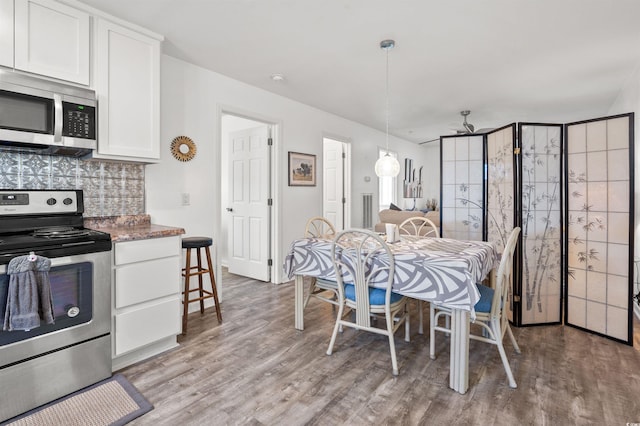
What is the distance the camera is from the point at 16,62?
1915 mm

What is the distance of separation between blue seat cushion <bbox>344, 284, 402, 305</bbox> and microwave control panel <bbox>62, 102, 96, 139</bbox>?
2.00 m

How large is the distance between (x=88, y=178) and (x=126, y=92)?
0.72 m

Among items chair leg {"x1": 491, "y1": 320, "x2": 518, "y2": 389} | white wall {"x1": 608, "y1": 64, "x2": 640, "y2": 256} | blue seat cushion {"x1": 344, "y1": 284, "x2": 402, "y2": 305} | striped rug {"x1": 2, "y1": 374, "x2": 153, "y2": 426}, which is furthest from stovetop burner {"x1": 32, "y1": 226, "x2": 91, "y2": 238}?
white wall {"x1": 608, "y1": 64, "x2": 640, "y2": 256}

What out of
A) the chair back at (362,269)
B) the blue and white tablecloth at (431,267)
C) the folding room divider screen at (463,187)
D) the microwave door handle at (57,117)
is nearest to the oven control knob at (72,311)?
the microwave door handle at (57,117)

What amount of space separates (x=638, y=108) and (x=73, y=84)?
191 inches

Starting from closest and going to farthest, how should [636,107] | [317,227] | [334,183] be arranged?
[636,107], [317,227], [334,183]

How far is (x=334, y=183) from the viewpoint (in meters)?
5.82

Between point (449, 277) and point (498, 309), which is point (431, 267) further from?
point (498, 309)

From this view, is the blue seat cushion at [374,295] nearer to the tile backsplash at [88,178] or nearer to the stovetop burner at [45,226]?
the stovetop burner at [45,226]

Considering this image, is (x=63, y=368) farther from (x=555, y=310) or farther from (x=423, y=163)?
(x=423, y=163)

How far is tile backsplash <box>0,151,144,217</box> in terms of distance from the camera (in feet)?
7.13

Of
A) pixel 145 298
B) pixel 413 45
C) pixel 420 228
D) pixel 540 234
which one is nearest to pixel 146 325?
pixel 145 298

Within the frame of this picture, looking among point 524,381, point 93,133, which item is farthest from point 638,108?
point 93,133

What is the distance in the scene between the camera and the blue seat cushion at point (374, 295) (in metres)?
2.16
